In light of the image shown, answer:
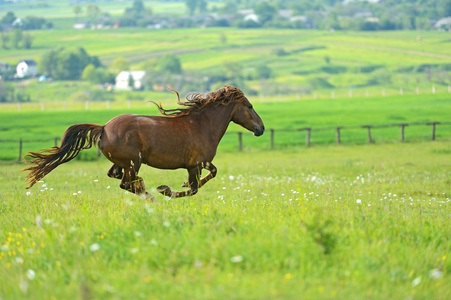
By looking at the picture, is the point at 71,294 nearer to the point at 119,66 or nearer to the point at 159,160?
the point at 159,160

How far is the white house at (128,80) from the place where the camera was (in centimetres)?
13938

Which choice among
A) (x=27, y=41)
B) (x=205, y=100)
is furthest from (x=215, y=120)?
(x=27, y=41)

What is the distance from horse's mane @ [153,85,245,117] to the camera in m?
10.5

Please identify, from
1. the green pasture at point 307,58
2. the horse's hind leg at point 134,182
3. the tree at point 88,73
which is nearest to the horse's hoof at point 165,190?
the horse's hind leg at point 134,182

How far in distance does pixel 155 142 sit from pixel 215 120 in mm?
1235

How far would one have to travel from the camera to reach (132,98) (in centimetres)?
11962

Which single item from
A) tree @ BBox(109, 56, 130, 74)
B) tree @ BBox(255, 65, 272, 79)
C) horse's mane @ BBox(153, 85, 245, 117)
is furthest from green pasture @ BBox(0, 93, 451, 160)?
tree @ BBox(109, 56, 130, 74)

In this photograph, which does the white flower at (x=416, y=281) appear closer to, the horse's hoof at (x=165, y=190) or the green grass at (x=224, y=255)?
the green grass at (x=224, y=255)

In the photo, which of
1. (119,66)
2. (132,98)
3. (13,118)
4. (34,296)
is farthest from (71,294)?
(119,66)

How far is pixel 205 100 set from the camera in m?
10.6

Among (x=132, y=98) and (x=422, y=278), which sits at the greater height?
(x=422, y=278)

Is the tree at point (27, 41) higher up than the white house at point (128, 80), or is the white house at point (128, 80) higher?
the tree at point (27, 41)

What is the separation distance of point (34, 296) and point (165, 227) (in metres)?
1.93

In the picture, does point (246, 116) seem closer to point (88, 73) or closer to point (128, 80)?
point (128, 80)
